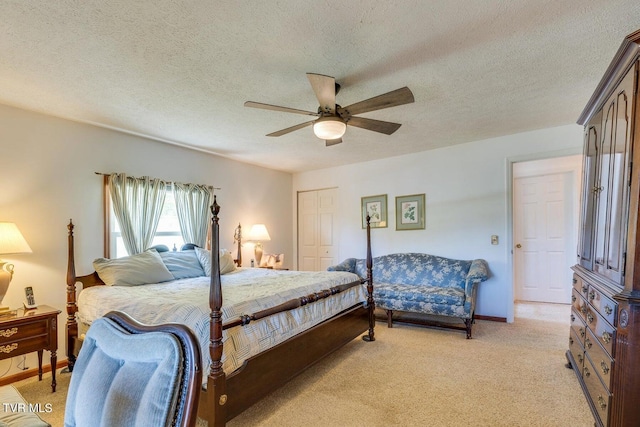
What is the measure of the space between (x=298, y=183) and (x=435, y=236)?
9.32ft

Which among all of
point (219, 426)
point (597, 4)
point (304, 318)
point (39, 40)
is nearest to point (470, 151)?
point (597, 4)

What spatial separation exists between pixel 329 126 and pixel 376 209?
3128mm

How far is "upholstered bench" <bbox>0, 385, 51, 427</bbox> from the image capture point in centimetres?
109

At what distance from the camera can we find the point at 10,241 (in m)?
2.56

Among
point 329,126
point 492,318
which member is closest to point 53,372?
point 329,126

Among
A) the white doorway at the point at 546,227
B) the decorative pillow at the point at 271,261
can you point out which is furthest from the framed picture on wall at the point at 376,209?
the white doorway at the point at 546,227

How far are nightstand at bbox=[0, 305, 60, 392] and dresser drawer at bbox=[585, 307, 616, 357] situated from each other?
398 cm

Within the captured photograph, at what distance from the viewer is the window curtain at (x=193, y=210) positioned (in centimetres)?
428

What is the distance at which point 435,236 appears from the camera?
4.82 m

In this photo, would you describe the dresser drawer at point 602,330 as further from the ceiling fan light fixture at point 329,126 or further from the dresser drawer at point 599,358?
the ceiling fan light fixture at point 329,126

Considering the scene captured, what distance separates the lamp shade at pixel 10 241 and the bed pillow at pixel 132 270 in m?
0.65

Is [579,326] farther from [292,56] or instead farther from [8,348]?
[8,348]

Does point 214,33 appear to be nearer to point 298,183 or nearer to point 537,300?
point 298,183

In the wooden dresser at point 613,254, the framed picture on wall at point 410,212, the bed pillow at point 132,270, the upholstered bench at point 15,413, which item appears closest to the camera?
the upholstered bench at point 15,413
